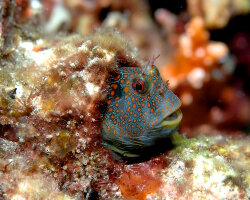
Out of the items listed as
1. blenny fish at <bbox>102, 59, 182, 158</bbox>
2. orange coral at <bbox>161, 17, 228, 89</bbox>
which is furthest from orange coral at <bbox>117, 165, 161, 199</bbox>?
orange coral at <bbox>161, 17, 228, 89</bbox>

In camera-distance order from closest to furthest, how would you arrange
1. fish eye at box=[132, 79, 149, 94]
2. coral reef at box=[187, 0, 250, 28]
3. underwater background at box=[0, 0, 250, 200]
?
underwater background at box=[0, 0, 250, 200]
fish eye at box=[132, 79, 149, 94]
coral reef at box=[187, 0, 250, 28]

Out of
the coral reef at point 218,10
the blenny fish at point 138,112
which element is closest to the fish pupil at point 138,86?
the blenny fish at point 138,112

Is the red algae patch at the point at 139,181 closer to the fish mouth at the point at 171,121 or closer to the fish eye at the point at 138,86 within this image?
the fish mouth at the point at 171,121

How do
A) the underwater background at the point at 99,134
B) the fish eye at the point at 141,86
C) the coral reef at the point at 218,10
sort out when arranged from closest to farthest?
the underwater background at the point at 99,134, the fish eye at the point at 141,86, the coral reef at the point at 218,10

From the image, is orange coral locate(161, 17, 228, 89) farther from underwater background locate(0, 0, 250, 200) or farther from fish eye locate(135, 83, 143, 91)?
fish eye locate(135, 83, 143, 91)

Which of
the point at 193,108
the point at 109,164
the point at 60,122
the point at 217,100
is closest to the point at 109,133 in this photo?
the point at 109,164

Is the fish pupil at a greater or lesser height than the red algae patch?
greater

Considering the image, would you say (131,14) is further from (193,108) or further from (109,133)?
(109,133)

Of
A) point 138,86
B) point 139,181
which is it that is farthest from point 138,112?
point 139,181
